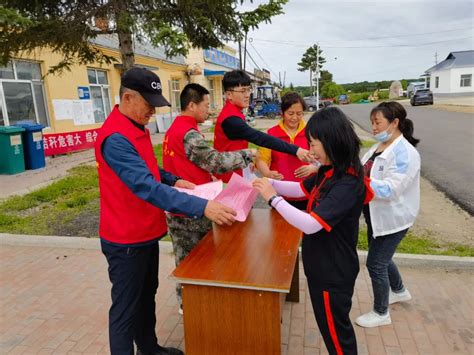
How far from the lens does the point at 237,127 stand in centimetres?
281

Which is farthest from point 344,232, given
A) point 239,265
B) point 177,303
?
point 177,303

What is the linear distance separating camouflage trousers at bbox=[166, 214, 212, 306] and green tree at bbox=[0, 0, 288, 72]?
2274mm

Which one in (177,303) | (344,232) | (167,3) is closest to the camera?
(344,232)

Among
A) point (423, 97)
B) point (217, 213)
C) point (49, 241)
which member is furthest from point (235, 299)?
point (423, 97)

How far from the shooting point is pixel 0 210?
607 centimetres

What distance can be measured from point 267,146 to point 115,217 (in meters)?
1.37

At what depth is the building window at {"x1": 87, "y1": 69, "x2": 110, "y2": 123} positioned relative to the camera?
523 inches

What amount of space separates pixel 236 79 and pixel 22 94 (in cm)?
971

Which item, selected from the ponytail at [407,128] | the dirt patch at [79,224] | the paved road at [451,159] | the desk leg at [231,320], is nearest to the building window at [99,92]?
the dirt patch at [79,224]

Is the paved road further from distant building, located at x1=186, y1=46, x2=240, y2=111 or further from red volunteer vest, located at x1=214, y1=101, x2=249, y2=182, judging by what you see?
distant building, located at x1=186, y1=46, x2=240, y2=111

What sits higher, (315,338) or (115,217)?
(115,217)

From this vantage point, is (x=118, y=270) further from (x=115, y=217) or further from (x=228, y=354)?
(x=228, y=354)

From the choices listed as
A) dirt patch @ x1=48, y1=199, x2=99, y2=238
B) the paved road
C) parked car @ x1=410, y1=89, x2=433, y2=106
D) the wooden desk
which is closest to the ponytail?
the wooden desk

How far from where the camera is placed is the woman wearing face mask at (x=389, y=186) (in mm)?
2381
